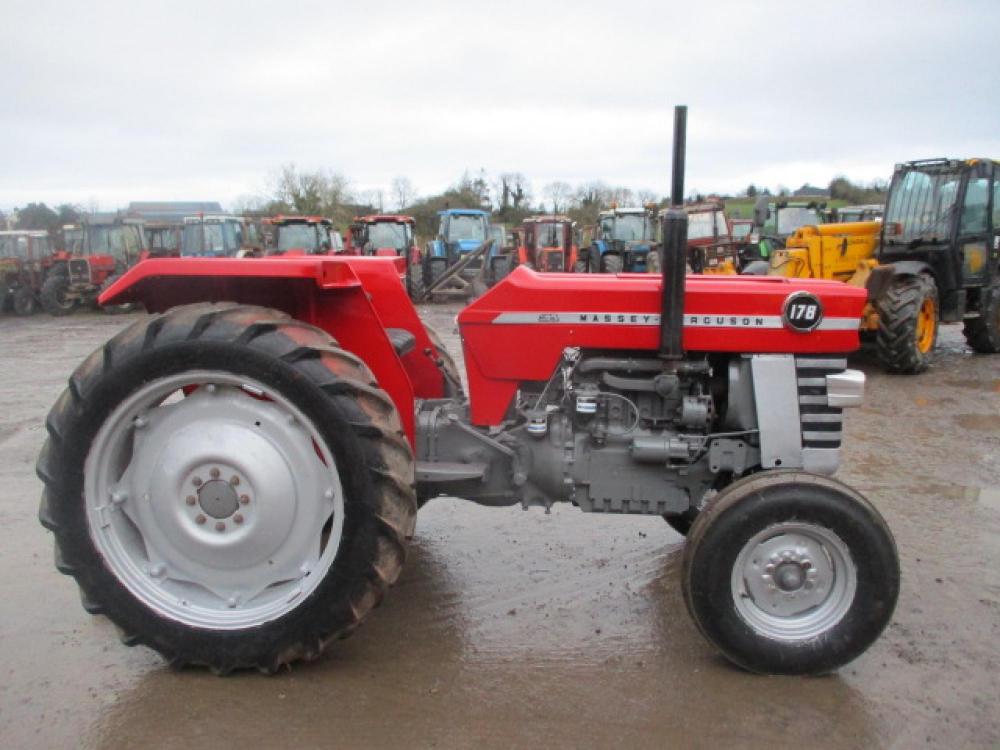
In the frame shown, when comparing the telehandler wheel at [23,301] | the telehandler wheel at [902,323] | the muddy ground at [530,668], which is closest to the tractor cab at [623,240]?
the telehandler wheel at [902,323]

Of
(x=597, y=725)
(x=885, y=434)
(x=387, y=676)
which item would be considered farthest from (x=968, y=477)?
(x=387, y=676)

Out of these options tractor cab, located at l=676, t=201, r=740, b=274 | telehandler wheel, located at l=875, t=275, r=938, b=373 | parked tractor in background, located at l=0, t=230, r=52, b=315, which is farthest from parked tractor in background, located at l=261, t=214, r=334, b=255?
telehandler wheel, located at l=875, t=275, r=938, b=373

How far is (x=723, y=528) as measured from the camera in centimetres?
268

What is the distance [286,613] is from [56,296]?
57.7ft

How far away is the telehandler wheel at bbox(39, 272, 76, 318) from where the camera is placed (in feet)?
57.1

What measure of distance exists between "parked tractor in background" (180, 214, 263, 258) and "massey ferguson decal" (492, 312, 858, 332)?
16560 mm

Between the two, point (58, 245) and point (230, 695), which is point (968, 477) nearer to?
point (230, 695)

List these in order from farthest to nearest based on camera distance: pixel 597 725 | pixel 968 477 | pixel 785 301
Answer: pixel 968 477 → pixel 785 301 → pixel 597 725

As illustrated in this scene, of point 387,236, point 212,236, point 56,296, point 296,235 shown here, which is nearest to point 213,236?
point 212,236

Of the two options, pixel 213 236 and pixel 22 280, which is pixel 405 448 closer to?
pixel 213 236

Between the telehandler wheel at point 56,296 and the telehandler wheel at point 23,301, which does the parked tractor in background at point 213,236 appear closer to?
the telehandler wheel at point 56,296

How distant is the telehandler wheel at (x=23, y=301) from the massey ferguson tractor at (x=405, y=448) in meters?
17.6

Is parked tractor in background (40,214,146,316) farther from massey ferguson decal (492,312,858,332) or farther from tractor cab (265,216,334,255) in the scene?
massey ferguson decal (492,312,858,332)

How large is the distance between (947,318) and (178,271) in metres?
9.63
